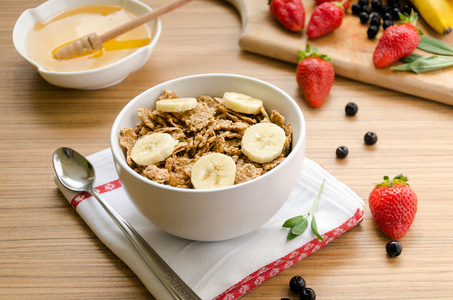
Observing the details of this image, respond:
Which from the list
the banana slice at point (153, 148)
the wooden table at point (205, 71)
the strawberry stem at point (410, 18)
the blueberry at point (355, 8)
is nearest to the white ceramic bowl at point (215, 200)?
the banana slice at point (153, 148)

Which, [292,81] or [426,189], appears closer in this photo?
[426,189]

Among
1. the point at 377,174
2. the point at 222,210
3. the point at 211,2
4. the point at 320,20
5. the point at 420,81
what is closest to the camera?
the point at 222,210

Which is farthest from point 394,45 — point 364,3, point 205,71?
point 205,71

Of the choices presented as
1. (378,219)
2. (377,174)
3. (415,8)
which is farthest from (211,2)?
(378,219)

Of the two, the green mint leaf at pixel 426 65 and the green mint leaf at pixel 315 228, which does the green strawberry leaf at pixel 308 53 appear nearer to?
the green mint leaf at pixel 426 65

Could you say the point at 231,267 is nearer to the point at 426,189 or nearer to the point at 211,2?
the point at 426,189

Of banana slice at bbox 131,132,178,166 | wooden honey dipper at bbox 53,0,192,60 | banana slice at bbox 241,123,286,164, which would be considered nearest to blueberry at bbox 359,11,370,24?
wooden honey dipper at bbox 53,0,192,60

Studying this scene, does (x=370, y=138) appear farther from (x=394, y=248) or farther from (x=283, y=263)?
(x=283, y=263)
